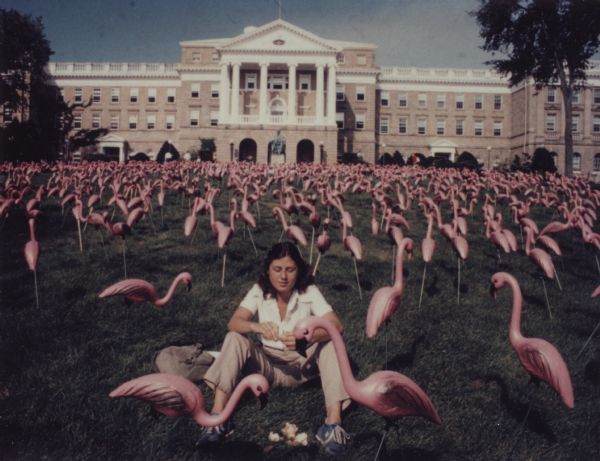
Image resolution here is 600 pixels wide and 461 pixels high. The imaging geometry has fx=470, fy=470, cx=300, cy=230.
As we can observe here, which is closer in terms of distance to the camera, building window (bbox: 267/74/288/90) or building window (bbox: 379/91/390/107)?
building window (bbox: 267/74/288/90)

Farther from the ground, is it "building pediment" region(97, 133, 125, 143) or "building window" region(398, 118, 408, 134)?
"building window" region(398, 118, 408, 134)

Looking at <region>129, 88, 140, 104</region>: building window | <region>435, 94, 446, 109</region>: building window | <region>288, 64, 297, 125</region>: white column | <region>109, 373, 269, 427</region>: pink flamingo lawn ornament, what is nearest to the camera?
<region>109, 373, 269, 427</region>: pink flamingo lawn ornament

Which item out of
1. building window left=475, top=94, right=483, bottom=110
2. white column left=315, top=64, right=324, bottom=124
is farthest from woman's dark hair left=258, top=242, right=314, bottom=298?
building window left=475, top=94, right=483, bottom=110

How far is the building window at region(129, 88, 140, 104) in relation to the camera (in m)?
58.7

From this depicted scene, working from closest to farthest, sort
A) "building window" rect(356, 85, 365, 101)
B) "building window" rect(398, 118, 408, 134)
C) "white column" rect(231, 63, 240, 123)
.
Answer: "white column" rect(231, 63, 240, 123) → "building window" rect(356, 85, 365, 101) → "building window" rect(398, 118, 408, 134)

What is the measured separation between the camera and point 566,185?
43.2ft

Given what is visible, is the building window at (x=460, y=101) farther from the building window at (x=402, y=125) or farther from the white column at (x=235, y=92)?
the white column at (x=235, y=92)

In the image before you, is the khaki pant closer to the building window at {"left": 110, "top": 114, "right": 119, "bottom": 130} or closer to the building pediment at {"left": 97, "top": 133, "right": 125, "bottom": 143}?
the building pediment at {"left": 97, "top": 133, "right": 125, "bottom": 143}

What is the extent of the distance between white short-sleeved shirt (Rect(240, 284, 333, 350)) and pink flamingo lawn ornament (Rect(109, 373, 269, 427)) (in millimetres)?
1434

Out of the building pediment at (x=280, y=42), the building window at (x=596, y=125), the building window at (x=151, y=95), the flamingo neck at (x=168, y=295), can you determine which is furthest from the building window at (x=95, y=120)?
the flamingo neck at (x=168, y=295)

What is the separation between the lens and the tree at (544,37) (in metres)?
22.8

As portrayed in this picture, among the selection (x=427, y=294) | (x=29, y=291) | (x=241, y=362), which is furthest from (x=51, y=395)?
(x=427, y=294)

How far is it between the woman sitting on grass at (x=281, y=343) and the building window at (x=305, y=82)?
4924 centimetres

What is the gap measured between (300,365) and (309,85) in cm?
4975
